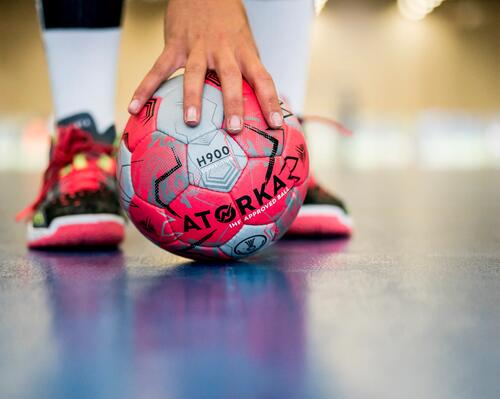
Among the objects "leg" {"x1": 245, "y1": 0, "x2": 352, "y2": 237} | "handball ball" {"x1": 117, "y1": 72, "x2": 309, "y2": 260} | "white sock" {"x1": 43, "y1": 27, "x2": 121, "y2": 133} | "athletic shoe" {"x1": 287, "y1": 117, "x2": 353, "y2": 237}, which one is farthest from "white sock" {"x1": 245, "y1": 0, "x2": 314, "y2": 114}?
"handball ball" {"x1": 117, "y1": 72, "x2": 309, "y2": 260}

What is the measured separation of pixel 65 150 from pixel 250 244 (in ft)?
1.93

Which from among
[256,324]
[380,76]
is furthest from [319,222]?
[380,76]

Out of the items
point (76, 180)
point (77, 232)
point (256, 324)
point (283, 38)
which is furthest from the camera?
point (283, 38)

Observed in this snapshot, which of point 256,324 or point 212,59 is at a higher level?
point 212,59

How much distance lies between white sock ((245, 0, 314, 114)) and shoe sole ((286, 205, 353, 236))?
25cm

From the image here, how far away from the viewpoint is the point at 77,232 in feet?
4.30

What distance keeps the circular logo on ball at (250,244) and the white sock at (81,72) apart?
0.62 meters

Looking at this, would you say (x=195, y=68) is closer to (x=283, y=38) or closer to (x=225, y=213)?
(x=225, y=213)

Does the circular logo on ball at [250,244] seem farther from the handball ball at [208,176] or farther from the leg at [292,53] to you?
the leg at [292,53]

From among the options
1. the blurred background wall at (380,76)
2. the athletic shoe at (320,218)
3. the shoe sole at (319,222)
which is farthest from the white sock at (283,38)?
the blurred background wall at (380,76)

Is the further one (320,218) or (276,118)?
(320,218)

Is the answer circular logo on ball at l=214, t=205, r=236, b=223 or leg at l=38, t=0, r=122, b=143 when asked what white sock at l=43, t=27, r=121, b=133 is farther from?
circular logo on ball at l=214, t=205, r=236, b=223

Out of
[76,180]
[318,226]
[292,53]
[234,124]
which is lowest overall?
[318,226]

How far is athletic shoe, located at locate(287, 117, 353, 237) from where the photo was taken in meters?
1.45
